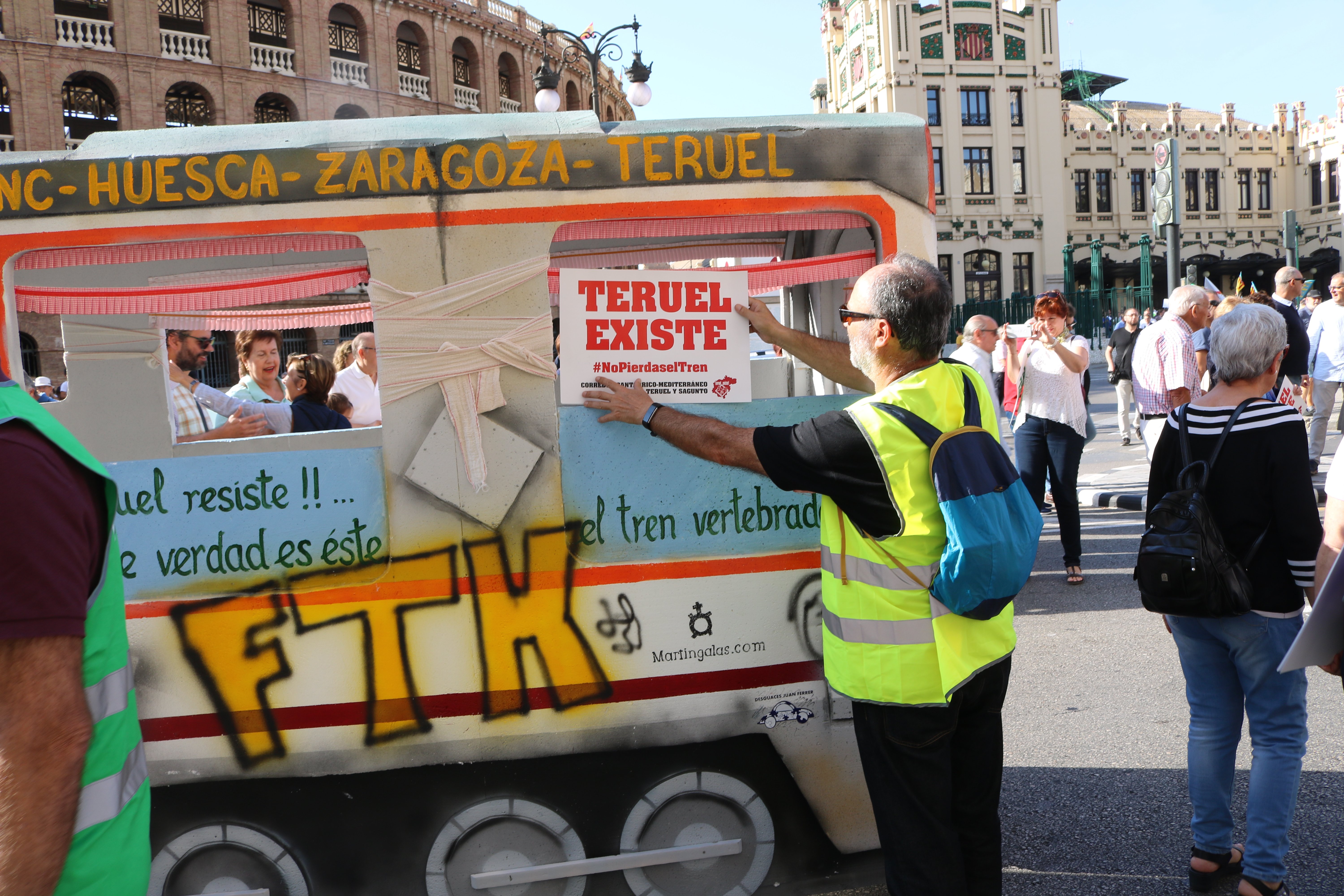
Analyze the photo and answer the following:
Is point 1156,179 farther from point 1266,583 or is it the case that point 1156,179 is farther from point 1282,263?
point 1282,263

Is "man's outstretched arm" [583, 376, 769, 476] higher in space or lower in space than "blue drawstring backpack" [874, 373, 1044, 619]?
higher

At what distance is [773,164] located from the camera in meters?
2.71

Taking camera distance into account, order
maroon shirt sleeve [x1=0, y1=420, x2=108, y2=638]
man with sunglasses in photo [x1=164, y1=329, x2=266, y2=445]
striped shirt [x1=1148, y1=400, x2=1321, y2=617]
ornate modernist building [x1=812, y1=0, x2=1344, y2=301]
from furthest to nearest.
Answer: ornate modernist building [x1=812, y1=0, x2=1344, y2=301] → man with sunglasses in photo [x1=164, y1=329, x2=266, y2=445] → striped shirt [x1=1148, y1=400, x2=1321, y2=617] → maroon shirt sleeve [x1=0, y1=420, x2=108, y2=638]

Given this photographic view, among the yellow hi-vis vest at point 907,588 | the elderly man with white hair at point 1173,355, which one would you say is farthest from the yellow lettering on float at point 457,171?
the elderly man with white hair at point 1173,355

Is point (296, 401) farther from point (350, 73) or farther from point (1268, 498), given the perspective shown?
point (350, 73)

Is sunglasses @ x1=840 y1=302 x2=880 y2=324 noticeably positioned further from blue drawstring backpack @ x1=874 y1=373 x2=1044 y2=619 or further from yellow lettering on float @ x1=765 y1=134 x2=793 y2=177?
yellow lettering on float @ x1=765 y1=134 x2=793 y2=177

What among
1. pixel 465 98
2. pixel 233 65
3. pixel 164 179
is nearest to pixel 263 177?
pixel 164 179

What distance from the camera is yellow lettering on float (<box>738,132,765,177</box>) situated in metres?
2.69

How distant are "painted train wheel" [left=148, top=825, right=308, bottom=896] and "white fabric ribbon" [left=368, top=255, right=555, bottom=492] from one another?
Result: 3.72ft

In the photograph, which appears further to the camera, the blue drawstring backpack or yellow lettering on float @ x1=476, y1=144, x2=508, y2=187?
yellow lettering on float @ x1=476, y1=144, x2=508, y2=187

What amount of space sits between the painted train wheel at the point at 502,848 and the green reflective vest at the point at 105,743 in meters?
1.29

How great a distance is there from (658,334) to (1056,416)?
4.60 metres

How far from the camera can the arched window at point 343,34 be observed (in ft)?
104

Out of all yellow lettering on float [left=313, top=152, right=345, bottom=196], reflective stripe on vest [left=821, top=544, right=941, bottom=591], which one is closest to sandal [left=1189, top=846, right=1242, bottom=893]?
reflective stripe on vest [left=821, top=544, right=941, bottom=591]
